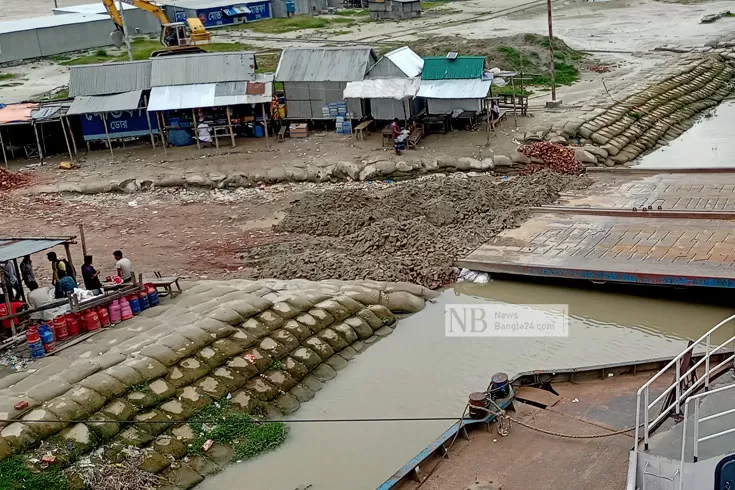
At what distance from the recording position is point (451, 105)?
29.0m

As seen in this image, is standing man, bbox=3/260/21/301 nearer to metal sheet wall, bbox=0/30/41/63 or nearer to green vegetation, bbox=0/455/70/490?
green vegetation, bbox=0/455/70/490

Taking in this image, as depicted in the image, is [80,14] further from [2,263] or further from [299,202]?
[2,263]

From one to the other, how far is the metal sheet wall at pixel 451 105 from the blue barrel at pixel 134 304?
16.4 metres

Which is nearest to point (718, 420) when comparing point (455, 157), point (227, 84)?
point (455, 157)

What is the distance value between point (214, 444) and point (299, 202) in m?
11.0

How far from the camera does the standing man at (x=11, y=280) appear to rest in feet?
48.3

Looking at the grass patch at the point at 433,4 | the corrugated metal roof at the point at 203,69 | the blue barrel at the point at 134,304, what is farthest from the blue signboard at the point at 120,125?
the grass patch at the point at 433,4

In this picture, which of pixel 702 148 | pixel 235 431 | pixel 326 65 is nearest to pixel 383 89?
pixel 326 65

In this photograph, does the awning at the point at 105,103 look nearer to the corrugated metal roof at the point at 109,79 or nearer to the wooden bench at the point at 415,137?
the corrugated metal roof at the point at 109,79

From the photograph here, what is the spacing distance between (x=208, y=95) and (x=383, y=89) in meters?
6.33

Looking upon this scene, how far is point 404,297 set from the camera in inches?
704

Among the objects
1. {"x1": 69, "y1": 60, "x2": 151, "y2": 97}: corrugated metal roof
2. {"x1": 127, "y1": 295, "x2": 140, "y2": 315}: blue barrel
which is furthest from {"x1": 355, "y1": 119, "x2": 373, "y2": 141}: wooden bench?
{"x1": 127, "y1": 295, "x2": 140, "y2": 315}: blue barrel

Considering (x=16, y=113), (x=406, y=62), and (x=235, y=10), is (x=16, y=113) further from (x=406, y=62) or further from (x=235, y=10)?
(x=235, y=10)

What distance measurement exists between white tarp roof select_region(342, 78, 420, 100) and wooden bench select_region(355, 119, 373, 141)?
3.75ft
